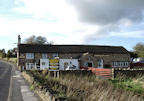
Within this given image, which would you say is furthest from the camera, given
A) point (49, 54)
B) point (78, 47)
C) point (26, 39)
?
point (26, 39)

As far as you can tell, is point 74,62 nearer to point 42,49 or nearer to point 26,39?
point 42,49

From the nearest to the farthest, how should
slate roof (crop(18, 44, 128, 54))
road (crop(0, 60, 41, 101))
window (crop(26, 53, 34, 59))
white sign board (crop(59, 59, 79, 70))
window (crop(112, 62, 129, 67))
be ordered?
road (crop(0, 60, 41, 101)) < white sign board (crop(59, 59, 79, 70)) < window (crop(26, 53, 34, 59)) < slate roof (crop(18, 44, 128, 54)) < window (crop(112, 62, 129, 67))

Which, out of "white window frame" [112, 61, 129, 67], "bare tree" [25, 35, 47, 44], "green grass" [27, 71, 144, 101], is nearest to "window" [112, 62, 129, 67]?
"white window frame" [112, 61, 129, 67]

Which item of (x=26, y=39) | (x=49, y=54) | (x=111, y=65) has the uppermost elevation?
(x=26, y=39)

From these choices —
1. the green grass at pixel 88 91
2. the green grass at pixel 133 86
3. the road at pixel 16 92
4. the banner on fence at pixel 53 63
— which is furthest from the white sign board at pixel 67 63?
the green grass at pixel 88 91

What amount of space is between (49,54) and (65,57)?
4293mm

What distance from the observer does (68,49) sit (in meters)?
46.3

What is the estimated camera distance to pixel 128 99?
756cm

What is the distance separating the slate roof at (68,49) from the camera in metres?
43.9

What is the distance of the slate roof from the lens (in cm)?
4391

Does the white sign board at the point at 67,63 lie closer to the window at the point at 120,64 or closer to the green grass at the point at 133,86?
the window at the point at 120,64

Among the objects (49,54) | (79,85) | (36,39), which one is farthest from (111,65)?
(36,39)

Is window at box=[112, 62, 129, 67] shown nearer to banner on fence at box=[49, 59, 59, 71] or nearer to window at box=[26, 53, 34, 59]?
banner on fence at box=[49, 59, 59, 71]

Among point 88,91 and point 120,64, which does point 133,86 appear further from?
→ point 120,64
